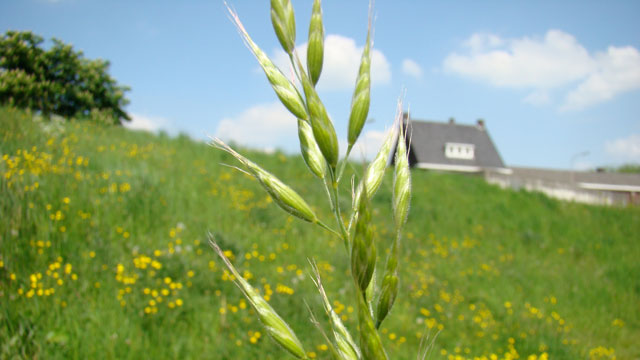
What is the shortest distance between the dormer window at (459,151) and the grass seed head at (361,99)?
35.8 meters

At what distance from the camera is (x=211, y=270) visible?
4836 millimetres

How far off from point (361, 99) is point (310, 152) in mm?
137

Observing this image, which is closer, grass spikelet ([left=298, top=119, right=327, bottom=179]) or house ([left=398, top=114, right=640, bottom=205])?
grass spikelet ([left=298, top=119, right=327, bottom=179])

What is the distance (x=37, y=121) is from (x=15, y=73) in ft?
25.3

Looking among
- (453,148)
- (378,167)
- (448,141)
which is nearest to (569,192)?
(453,148)

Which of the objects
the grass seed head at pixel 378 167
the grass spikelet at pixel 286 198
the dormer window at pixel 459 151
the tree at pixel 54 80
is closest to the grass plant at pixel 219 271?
the grass seed head at pixel 378 167

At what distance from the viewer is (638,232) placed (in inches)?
501

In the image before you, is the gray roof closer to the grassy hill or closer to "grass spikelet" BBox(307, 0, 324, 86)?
the grassy hill

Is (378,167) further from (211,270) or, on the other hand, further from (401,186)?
(211,270)

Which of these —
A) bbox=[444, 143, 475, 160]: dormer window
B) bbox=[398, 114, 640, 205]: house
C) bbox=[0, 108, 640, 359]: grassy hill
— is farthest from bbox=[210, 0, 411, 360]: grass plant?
bbox=[444, 143, 475, 160]: dormer window

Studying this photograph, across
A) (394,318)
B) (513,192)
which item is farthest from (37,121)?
(513,192)

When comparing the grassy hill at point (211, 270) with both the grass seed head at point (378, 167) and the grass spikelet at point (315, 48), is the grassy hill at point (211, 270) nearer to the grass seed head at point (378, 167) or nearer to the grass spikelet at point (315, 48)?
the grass seed head at point (378, 167)

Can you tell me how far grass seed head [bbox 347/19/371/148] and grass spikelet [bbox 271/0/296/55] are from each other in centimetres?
13

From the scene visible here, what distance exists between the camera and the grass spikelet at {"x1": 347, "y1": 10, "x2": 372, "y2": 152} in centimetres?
73
